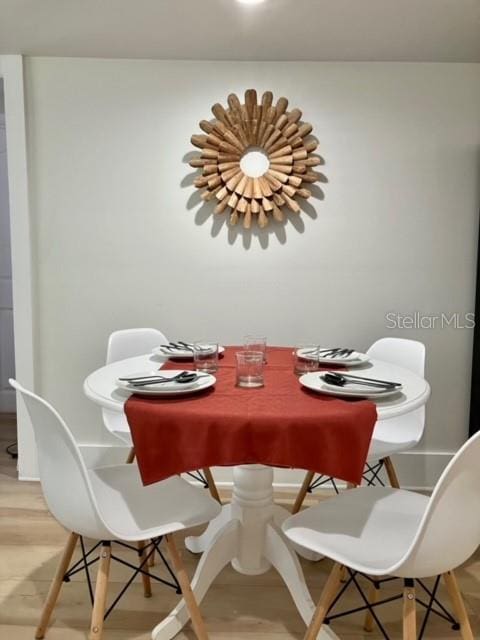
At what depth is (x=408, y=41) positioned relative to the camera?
2.52m

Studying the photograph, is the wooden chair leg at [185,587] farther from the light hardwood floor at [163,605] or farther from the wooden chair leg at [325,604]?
the wooden chair leg at [325,604]

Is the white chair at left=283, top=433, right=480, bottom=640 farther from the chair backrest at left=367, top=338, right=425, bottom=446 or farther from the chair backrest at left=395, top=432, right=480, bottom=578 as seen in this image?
the chair backrest at left=367, top=338, right=425, bottom=446

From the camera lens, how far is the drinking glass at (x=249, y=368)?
1.75 metres

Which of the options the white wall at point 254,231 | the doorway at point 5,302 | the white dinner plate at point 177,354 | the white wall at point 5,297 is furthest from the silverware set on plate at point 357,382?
the white wall at point 5,297

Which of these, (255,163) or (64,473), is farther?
(255,163)

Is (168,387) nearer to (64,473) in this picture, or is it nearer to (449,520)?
(64,473)

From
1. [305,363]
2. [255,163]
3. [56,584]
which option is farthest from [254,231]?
[56,584]

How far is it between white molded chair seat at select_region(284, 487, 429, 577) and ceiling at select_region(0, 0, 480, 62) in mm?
1888

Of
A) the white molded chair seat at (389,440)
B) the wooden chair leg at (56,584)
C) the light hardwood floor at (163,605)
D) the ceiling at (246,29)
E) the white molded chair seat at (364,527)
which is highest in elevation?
the ceiling at (246,29)

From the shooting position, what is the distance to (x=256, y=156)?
2.80 m

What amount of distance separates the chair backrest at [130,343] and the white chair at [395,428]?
3.06 feet

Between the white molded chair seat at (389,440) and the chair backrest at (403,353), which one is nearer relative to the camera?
the white molded chair seat at (389,440)

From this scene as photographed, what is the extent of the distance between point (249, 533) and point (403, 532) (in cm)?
65

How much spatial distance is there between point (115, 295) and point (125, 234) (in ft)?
1.08
